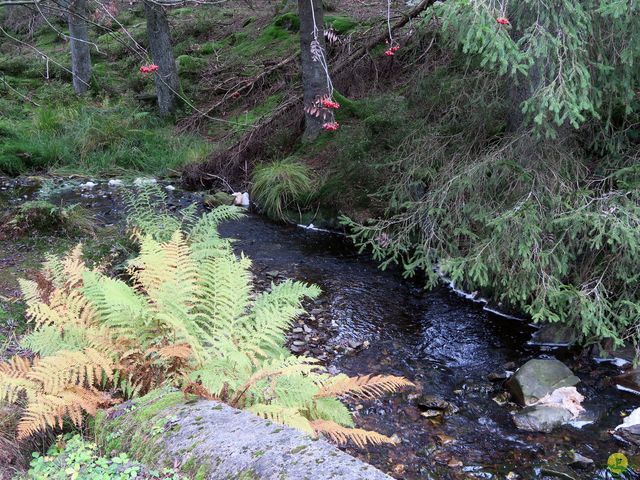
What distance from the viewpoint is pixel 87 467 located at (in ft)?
7.80

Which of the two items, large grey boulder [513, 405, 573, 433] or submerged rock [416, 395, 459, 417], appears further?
submerged rock [416, 395, 459, 417]

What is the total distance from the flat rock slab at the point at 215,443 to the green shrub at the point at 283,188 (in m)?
6.14

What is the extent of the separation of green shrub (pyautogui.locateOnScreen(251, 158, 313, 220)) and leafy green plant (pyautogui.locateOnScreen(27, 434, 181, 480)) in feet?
21.0

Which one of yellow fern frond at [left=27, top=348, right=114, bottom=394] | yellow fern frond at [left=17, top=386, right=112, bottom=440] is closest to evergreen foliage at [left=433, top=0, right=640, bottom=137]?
yellow fern frond at [left=27, top=348, right=114, bottom=394]

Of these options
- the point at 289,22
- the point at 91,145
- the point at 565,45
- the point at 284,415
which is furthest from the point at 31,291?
the point at 289,22

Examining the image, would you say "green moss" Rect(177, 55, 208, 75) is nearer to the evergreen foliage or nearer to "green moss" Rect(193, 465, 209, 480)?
the evergreen foliage

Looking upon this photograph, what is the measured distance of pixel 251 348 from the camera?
338 cm

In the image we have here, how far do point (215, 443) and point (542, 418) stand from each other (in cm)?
300

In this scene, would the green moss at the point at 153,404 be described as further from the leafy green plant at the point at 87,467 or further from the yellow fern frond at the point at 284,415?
the yellow fern frond at the point at 284,415

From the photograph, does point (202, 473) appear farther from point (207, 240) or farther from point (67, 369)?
point (207, 240)

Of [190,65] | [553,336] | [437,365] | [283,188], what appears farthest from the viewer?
[190,65]

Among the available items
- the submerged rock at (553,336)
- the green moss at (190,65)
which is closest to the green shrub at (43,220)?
the submerged rock at (553,336)

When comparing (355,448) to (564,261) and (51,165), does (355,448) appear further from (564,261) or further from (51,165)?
(51,165)

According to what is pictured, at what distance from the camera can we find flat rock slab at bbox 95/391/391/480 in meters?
2.10
